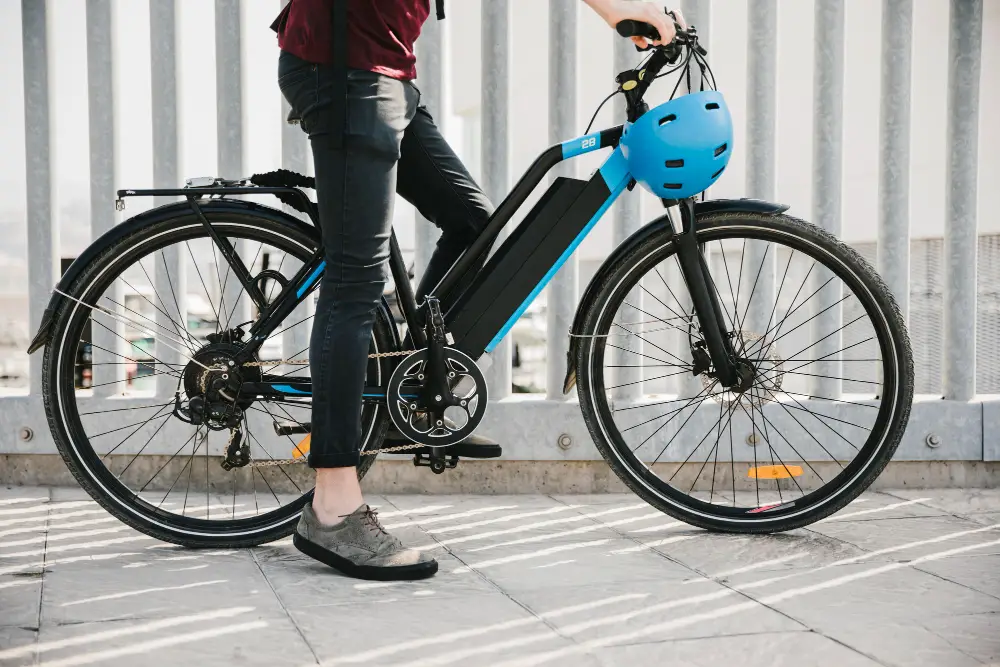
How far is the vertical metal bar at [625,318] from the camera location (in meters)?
2.83

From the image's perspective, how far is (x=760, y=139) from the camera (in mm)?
2861

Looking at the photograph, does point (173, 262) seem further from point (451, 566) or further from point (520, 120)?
point (520, 120)

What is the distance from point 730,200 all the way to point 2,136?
6.70ft

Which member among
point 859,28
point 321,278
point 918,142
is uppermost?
point 859,28

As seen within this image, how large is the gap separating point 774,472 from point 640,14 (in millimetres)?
1231

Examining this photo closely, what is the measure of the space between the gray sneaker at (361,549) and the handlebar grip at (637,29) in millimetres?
1097

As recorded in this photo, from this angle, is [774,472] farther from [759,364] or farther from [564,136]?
[564,136]

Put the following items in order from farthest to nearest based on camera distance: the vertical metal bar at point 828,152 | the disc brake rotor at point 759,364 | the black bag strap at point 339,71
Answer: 1. the vertical metal bar at point 828,152
2. the disc brake rotor at point 759,364
3. the black bag strap at point 339,71

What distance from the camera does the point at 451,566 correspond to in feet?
6.81

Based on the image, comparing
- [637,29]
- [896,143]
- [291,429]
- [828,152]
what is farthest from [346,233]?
[896,143]

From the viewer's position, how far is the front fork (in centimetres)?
A: 224

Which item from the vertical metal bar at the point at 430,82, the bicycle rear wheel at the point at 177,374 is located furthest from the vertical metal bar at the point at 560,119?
the bicycle rear wheel at the point at 177,374

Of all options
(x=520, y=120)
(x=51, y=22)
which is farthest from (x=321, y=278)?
(x=520, y=120)

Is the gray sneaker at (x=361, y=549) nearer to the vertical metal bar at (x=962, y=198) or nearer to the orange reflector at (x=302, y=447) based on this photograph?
the orange reflector at (x=302, y=447)
